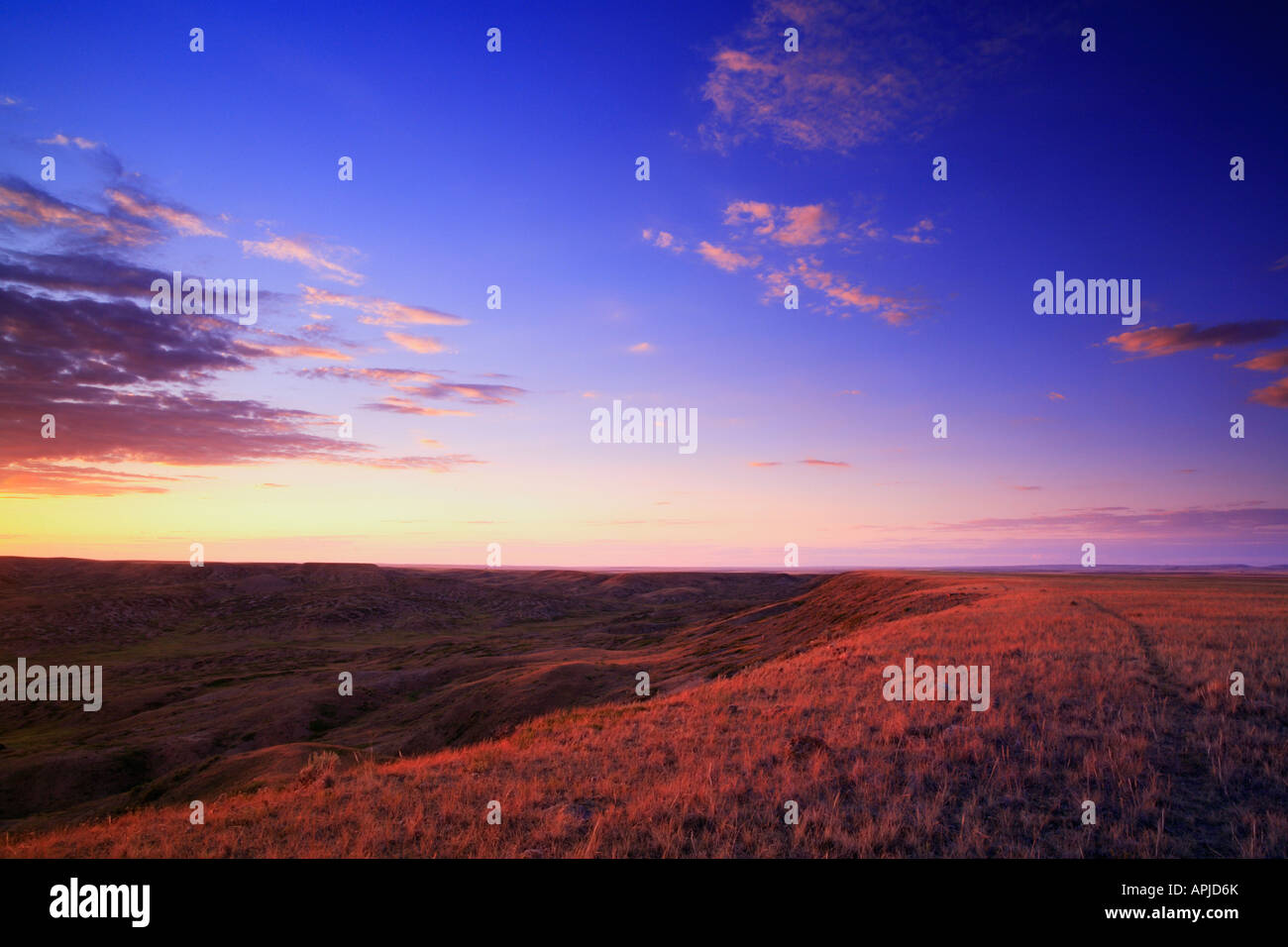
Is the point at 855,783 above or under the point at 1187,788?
under

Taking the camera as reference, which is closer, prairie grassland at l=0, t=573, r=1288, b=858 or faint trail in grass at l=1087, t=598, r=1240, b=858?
faint trail in grass at l=1087, t=598, r=1240, b=858

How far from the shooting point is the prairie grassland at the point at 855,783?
7.45m

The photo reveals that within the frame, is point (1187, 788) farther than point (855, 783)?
No

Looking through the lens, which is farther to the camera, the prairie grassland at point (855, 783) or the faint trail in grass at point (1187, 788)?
the prairie grassland at point (855, 783)

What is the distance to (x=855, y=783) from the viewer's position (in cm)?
928

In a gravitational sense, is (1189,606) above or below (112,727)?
above

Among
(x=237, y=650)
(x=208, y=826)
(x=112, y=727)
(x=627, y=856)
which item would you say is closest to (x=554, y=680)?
(x=208, y=826)

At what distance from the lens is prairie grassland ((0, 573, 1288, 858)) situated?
7.45m

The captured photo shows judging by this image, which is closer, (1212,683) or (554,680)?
(1212,683)

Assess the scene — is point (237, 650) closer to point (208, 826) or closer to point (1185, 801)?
point (208, 826)

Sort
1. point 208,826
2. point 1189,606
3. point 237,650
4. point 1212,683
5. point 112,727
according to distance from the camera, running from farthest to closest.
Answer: point 237,650
point 112,727
point 1189,606
point 1212,683
point 208,826
